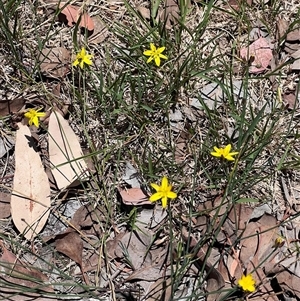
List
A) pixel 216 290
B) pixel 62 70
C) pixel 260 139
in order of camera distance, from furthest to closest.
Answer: pixel 62 70, pixel 260 139, pixel 216 290

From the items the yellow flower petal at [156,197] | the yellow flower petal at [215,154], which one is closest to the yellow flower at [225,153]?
the yellow flower petal at [215,154]

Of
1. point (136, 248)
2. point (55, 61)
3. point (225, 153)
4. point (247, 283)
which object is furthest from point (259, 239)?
point (55, 61)

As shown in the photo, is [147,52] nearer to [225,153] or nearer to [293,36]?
[225,153]

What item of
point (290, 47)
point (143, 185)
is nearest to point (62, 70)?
point (143, 185)

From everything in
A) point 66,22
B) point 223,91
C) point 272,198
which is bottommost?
point 272,198

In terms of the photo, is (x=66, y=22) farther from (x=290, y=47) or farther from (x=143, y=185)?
(x=290, y=47)
